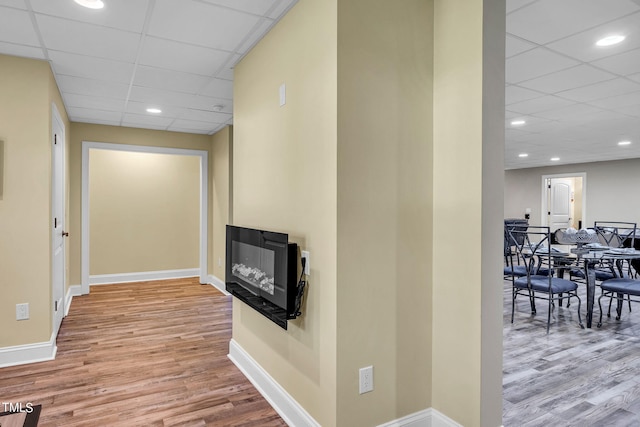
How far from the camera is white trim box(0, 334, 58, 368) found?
3.06 meters

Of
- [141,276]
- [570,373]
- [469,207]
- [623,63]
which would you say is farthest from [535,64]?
[141,276]

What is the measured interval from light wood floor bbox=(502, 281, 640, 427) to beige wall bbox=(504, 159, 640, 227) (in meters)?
5.61

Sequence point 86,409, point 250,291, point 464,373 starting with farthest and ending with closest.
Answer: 1. point 250,291
2. point 86,409
3. point 464,373

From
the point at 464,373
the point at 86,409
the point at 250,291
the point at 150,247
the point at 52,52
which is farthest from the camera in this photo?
the point at 150,247

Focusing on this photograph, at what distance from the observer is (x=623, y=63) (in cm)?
304

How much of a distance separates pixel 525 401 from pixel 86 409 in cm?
278

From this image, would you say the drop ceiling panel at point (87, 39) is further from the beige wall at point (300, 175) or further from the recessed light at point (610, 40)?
the recessed light at point (610, 40)

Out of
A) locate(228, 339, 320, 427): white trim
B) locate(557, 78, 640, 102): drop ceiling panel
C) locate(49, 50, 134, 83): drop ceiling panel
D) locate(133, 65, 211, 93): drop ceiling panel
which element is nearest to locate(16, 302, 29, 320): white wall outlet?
locate(228, 339, 320, 427): white trim

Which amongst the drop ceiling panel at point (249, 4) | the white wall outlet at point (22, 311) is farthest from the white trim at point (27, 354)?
the drop ceiling panel at point (249, 4)

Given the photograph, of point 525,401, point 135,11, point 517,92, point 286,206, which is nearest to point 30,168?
point 135,11

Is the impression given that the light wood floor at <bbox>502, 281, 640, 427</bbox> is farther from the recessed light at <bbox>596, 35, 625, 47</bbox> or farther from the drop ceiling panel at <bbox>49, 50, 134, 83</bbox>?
the drop ceiling panel at <bbox>49, 50, 134, 83</bbox>

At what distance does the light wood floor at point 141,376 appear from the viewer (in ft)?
7.79

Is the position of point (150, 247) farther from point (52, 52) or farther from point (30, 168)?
point (52, 52)

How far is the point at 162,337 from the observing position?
3793 millimetres
